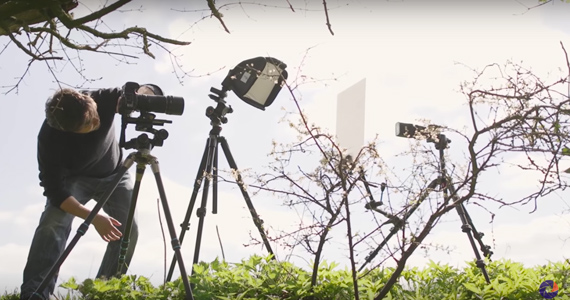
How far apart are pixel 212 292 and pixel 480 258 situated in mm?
1668

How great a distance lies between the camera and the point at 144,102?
343 cm

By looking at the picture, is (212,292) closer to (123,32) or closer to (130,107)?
(130,107)

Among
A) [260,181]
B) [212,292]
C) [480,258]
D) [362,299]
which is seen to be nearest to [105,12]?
[260,181]

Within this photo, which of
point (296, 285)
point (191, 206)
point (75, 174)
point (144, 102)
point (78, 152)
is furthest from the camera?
point (75, 174)

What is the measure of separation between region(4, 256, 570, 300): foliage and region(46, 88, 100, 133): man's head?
0.93 m

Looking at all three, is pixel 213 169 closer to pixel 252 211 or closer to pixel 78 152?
pixel 252 211

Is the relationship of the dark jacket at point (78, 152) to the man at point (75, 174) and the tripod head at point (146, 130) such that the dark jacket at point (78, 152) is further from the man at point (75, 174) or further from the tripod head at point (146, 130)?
the tripod head at point (146, 130)

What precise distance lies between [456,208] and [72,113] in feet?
8.17

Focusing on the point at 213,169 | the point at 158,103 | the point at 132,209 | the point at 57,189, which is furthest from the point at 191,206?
the point at 57,189

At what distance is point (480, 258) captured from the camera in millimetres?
3645

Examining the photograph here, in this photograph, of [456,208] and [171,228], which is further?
[456,208]

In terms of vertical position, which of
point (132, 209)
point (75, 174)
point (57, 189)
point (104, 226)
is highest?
point (75, 174)

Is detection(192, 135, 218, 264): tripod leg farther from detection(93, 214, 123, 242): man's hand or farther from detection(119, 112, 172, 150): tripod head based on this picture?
detection(93, 214, 123, 242): man's hand

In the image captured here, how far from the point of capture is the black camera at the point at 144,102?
343 cm
